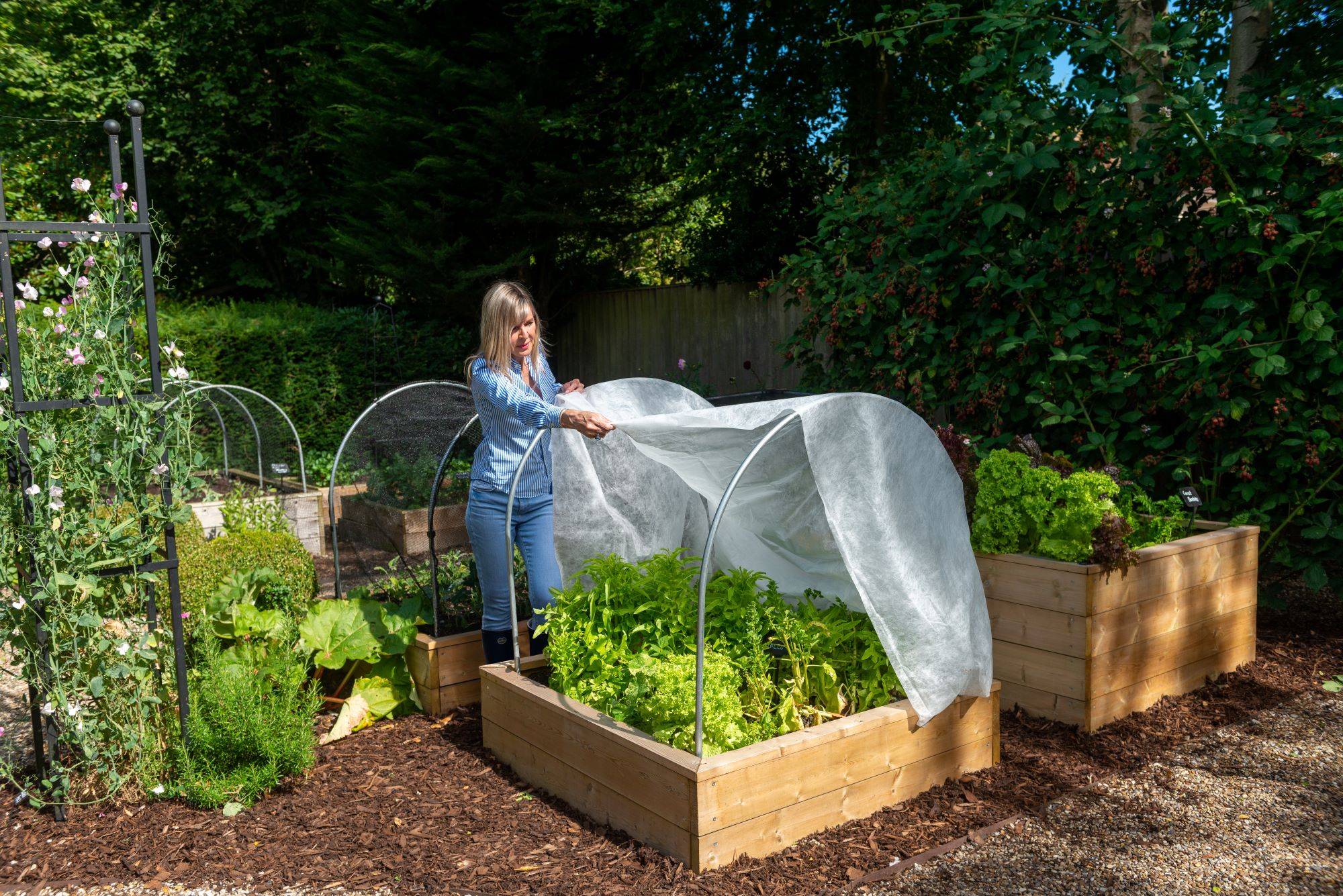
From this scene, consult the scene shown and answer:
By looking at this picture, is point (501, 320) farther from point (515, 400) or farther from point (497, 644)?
point (497, 644)

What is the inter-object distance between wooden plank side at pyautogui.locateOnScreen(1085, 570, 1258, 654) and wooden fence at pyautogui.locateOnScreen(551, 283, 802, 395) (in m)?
4.64

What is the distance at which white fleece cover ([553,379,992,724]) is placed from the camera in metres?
2.90

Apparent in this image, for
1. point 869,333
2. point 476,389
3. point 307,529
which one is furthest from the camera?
point 307,529

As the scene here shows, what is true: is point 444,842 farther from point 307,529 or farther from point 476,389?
point 307,529

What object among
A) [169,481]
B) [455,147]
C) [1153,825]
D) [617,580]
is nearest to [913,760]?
[1153,825]

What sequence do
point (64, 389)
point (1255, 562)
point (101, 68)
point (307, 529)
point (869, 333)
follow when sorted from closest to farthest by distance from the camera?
point (64, 389) < point (1255, 562) < point (869, 333) < point (307, 529) < point (101, 68)

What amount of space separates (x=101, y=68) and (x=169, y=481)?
13.3m

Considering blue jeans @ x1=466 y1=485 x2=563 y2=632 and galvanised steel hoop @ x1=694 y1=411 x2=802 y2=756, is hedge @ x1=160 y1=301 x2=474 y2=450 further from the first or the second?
galvanised steel hoop @ x1=694 y1=411 x2=802 y2=756

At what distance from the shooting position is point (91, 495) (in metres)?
3.23

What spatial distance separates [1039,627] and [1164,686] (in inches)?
27.1

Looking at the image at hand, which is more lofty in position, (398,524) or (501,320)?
(501,320)

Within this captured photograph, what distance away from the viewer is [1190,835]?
299 centimetres

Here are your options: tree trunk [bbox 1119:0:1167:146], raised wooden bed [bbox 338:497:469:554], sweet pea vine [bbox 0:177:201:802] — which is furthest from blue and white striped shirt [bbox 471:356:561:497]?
tree trunk [bbox 1119:0:1167:146]

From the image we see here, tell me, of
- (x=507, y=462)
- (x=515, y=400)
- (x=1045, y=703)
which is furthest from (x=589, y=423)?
(x=1045, y=703)
